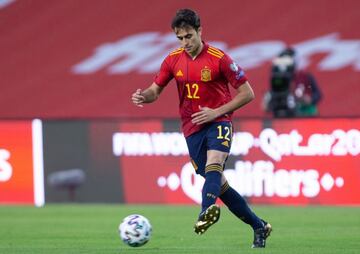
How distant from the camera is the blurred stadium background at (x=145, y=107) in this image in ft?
50.8

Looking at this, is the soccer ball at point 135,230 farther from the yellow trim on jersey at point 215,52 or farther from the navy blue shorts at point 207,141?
the yellow trim on jersey at point 215,52

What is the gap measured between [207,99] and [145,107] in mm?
13346

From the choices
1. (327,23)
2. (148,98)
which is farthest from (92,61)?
(148,98)

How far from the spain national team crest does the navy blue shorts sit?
1.23 feet

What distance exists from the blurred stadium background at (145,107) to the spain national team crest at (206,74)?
6.28 m

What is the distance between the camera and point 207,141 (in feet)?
30.7

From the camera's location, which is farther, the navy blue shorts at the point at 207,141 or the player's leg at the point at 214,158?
the navy blue shorts at the point at 207,141

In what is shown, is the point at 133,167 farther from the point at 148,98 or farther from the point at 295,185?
the point at 148,98

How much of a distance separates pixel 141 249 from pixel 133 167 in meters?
6.52

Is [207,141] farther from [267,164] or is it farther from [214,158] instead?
[267,164]

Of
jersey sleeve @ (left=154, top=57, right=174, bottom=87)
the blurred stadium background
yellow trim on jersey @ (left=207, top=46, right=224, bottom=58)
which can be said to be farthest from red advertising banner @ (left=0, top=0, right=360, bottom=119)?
yellow trim on jersey @ (left=207, top=46, right=224, bottom=58)

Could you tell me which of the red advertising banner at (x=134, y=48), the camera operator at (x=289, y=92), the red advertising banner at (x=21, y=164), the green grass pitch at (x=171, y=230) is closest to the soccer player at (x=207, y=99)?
the green grass pitch at (x=171, y=230)

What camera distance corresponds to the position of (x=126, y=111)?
895 inches

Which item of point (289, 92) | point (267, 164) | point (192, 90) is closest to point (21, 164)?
point (267, 164)
